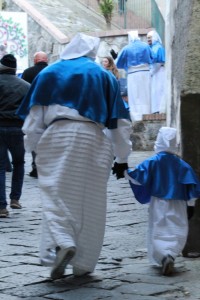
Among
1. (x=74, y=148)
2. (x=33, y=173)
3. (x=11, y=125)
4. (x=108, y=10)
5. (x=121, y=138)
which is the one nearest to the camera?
(x=74, y=148)

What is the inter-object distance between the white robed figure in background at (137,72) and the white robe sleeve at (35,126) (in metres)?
10.1

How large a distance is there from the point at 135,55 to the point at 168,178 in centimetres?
1034

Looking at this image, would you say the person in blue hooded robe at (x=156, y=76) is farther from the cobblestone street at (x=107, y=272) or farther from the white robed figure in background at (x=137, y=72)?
the cobblestone street at (x=107, y=272)

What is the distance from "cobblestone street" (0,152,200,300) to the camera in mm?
5621

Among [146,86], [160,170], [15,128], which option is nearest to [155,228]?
[160,170]

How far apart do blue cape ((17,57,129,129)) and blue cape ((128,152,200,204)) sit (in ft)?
1.67

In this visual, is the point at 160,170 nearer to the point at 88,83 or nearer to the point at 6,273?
the point at 88,83

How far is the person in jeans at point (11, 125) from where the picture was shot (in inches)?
378

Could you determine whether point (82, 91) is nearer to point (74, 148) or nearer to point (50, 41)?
point (74, 148)

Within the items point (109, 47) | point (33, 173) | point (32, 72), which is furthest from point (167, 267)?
point (109, 47)

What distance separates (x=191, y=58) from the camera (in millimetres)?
6578

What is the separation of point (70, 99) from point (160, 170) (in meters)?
0.91

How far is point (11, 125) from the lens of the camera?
379 inches

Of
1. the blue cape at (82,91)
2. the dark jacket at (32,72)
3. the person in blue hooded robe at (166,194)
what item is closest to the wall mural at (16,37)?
the dark jacket at (32,72)
